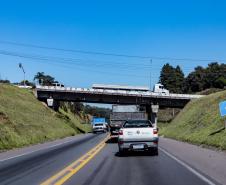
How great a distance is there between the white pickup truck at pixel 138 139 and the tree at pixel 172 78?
148676mm

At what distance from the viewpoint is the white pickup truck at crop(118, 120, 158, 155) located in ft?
74.5

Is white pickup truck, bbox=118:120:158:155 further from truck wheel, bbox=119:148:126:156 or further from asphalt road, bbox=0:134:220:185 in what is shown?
asphalt road, bbox=0:134:220:185

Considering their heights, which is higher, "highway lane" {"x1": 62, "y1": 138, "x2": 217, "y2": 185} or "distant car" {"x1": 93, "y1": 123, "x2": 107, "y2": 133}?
"distant car" {"x1": 93, "y1": 123, "x2": 107, "y2": 133}

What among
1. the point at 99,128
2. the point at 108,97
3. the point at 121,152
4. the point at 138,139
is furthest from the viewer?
the point at 108,97

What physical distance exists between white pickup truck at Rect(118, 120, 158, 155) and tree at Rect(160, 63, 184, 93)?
14868 centimetres

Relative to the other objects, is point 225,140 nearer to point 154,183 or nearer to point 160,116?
point 154,183

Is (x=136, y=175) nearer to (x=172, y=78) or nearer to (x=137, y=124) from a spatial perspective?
(x=137, y=124)

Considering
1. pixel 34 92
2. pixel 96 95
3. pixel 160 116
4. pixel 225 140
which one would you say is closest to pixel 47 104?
pixel 34 92

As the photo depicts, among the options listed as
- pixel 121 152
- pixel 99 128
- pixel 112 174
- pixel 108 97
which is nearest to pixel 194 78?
pixel 108 97

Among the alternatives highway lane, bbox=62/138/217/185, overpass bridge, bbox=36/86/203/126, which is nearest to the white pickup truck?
highway lane, bbox=62/138/217/185

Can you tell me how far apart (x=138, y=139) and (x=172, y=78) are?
153134 millimetres

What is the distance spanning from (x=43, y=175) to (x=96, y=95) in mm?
80399

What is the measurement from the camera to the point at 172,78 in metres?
174

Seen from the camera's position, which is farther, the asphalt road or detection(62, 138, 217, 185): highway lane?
the asphalt road
